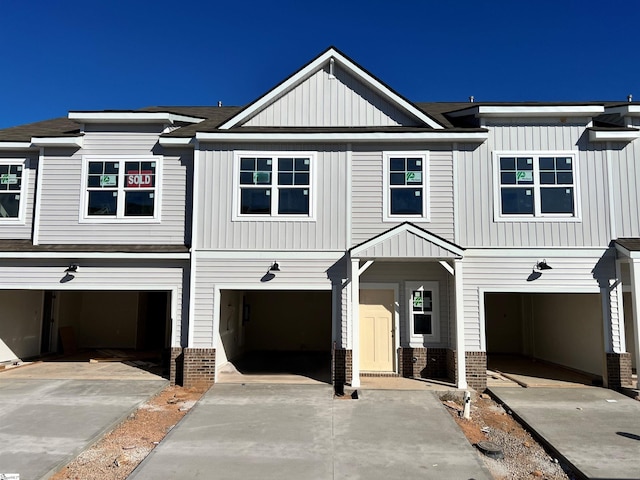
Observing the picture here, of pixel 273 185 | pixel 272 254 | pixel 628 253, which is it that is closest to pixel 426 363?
pixel 272 254

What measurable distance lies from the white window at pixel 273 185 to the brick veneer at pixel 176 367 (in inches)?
130

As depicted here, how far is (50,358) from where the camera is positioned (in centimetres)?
1300

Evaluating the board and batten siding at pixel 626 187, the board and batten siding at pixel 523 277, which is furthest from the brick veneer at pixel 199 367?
the board and batten siding at pixel 626 187

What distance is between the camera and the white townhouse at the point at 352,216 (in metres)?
9.84

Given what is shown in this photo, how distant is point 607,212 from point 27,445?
37.8 feet

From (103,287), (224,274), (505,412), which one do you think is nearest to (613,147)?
(505,412)

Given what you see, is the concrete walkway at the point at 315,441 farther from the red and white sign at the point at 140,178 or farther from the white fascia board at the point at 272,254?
the red and white sign at the point at 140,178

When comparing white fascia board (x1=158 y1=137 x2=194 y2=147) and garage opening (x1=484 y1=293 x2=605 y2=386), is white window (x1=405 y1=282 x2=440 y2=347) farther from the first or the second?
white fascia board (x1=158 y1=137 x2=194 y2=147)

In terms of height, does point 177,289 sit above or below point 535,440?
above

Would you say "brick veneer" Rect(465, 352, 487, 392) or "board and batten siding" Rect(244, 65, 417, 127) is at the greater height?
"board and batten siding" Rect(244, 65, 417, 127)

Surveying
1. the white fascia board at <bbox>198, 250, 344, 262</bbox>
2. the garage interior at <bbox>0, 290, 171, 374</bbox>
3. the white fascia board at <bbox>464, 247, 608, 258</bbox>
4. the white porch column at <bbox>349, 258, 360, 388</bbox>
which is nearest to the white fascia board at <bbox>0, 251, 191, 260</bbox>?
the white fascia board at <bbox>198, 250, 344, 262</bbox>

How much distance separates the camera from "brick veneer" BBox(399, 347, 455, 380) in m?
10.1

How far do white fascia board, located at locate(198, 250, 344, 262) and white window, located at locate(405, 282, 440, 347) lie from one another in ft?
6.43

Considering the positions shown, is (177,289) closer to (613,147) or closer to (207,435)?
(207,435)
